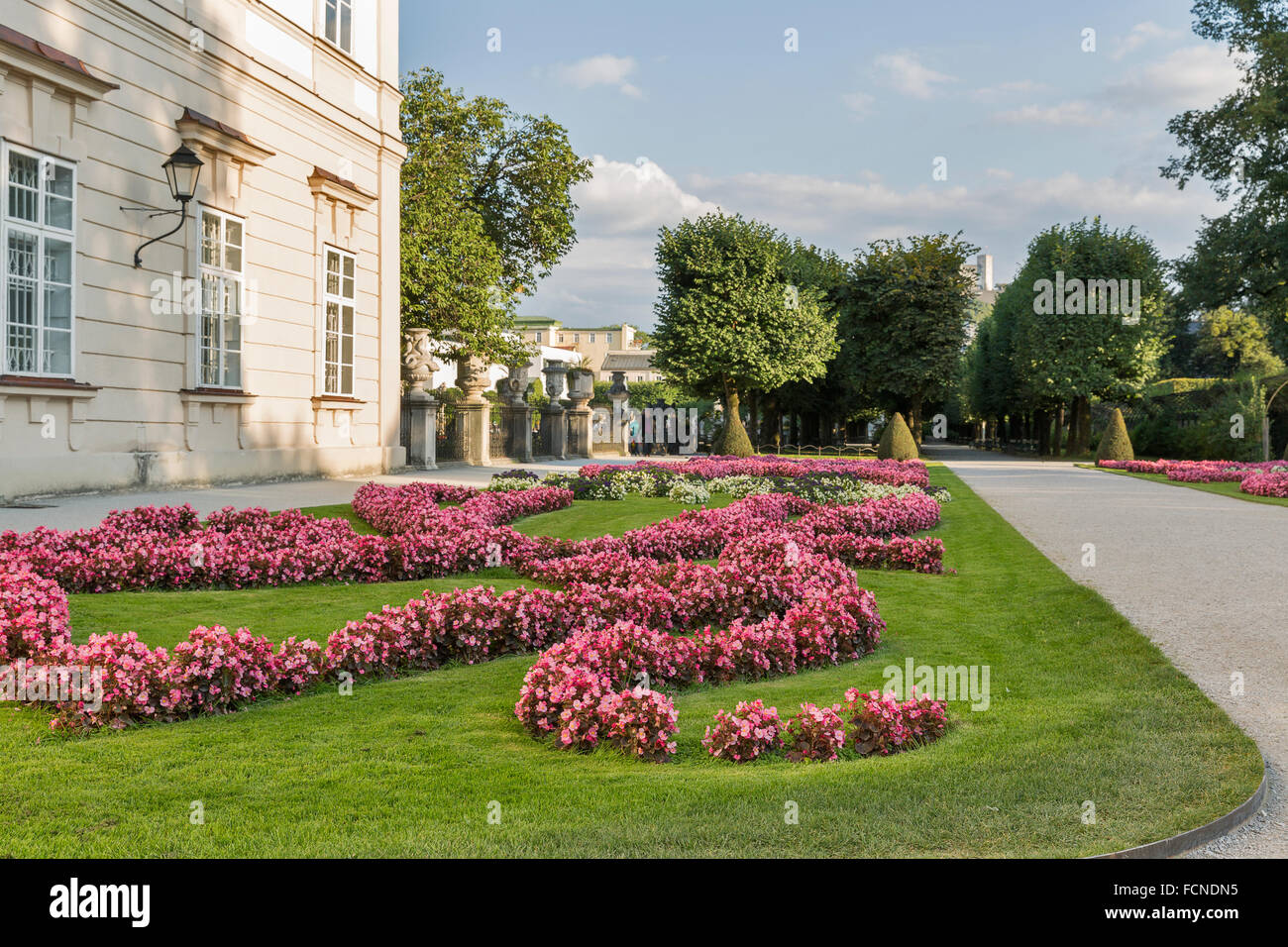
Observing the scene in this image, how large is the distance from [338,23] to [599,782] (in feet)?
68.7

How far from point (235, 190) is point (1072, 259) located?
40.0m

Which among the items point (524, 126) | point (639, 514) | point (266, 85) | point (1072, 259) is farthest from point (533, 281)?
point (1072, 259)

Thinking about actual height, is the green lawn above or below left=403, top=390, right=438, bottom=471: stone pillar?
below

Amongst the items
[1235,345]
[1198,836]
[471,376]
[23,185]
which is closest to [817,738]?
[1198,836]

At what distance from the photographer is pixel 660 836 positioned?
3.21 m

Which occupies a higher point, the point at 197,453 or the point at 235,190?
the point at 235,190

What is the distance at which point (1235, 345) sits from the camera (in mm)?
66312

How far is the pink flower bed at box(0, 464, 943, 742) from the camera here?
178 inches

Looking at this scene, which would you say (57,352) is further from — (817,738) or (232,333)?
(817,738)

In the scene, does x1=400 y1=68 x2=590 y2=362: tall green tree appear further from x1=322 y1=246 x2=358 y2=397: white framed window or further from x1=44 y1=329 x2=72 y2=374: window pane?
x1=44 y1=329 x2=72 y2=374: window pane

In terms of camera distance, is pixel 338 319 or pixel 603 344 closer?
pixel 338 319

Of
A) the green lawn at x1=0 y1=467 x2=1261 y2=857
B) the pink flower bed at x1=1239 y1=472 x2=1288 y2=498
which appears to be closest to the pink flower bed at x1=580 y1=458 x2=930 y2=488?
the pink flower bed at x1=1239 y1=472 x2=1288 y2=498

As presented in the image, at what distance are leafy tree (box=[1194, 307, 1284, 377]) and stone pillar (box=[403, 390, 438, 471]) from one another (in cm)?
5956
